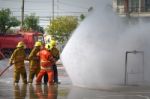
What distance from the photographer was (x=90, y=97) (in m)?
15.8

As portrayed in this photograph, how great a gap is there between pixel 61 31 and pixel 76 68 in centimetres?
6029

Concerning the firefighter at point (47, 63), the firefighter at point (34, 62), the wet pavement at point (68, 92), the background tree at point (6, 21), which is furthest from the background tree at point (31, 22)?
the wet pavement at point (68, 92)

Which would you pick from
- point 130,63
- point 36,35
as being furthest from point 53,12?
point 130,63

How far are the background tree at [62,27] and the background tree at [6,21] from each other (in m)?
5.73

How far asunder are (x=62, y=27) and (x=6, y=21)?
8538 mm

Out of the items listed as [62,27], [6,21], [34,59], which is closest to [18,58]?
[34,59]

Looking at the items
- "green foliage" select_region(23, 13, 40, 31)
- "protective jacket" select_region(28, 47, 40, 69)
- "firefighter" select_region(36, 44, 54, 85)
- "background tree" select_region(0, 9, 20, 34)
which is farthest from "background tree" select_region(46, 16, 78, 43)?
"firefighter" select_region(36, 44, 54, 85)

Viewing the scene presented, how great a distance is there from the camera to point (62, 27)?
263 feet

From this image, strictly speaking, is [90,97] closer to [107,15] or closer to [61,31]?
[107,15]

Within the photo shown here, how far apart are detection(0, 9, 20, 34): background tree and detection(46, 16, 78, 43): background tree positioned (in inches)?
226

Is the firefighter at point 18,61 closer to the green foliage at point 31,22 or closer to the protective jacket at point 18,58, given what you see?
the protective jacket at point 18,58

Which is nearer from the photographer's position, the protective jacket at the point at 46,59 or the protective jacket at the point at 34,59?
the protective jacket at the point at 46,59

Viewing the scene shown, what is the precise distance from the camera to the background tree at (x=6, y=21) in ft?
268

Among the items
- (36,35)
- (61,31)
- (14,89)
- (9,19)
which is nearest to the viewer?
(14,89)
